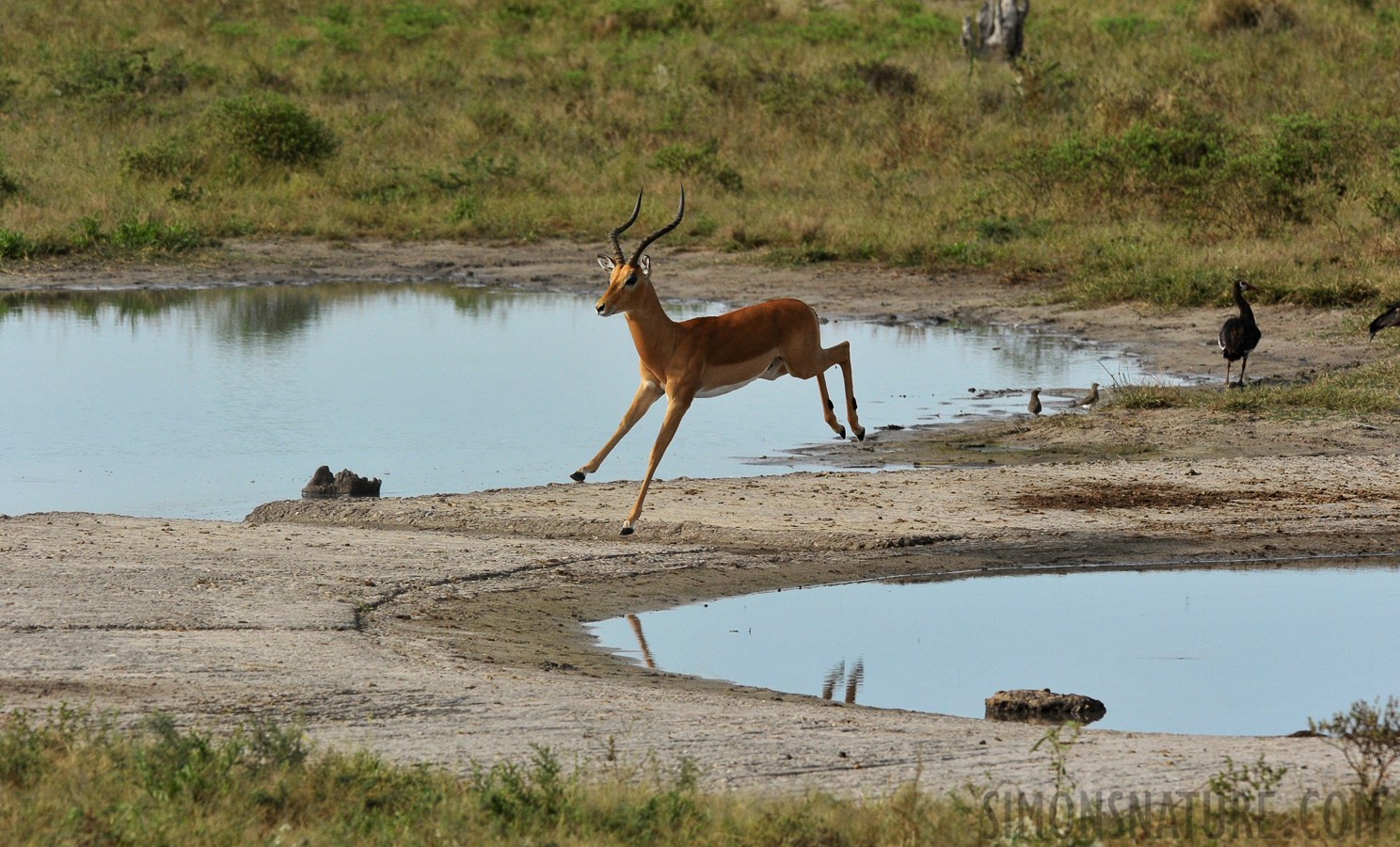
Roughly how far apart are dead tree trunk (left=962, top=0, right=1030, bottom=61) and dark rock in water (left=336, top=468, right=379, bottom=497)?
2423 cm

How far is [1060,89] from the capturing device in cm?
2778

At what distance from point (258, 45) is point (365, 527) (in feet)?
96.2

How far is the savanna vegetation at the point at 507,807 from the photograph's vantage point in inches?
176

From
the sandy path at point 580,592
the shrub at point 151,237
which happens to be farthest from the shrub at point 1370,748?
the shrub at point 151,237

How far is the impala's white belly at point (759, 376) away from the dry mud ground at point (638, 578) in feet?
2.54

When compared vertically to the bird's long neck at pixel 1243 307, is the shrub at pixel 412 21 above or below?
above

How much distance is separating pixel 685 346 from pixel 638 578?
1.32 meters

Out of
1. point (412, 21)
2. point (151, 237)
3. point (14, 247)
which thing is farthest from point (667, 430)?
point (412, 21)

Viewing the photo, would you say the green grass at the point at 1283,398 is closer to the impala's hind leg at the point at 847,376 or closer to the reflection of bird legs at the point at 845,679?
the impala's hind leg at the point at 847,376

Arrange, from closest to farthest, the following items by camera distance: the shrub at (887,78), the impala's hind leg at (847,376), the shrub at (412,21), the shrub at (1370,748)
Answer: the shrub at (1370,748)
the impala's hind leg at (847,376)
the shrub at (887,78)
the shrub at (412,21)

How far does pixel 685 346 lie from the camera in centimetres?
905

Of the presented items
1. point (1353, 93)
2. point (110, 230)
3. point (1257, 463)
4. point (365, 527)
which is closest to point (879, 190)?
point (1353, 93)

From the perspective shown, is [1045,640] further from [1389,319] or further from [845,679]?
[1389,319]

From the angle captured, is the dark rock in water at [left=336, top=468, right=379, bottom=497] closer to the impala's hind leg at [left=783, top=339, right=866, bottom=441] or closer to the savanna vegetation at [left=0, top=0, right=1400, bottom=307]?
the impala's hind leg at [left=783, top=339, right=866, bottom=441]
